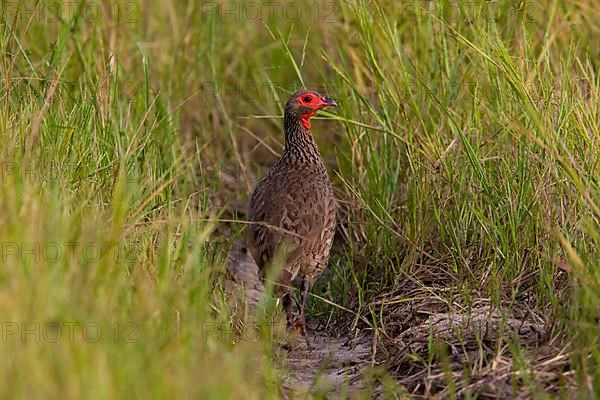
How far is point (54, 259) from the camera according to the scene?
414 cm

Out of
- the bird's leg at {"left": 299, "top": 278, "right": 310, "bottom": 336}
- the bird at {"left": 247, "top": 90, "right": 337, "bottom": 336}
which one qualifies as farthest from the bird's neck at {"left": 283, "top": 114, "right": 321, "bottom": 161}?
the bird's leg at {"left": 299, "top": 278, "right": 310, "bottom": 336}

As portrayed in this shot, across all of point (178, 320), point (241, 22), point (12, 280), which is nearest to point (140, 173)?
point (178, 320)

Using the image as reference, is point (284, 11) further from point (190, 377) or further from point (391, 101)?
point (190, 377)

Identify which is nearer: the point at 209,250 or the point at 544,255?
the point at 544,255

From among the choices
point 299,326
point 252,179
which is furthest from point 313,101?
point 252,179

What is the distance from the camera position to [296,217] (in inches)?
249

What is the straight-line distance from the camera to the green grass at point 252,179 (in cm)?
393

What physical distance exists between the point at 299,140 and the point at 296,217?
29.0 inches

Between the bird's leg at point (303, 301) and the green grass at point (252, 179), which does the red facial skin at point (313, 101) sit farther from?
the bird's leg at point (303, 301)

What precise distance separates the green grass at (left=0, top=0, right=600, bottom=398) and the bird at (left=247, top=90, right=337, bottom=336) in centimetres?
22

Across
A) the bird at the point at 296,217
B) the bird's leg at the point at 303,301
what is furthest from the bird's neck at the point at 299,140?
the bird's leg at the point at 303,301

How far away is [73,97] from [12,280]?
2.97 meters

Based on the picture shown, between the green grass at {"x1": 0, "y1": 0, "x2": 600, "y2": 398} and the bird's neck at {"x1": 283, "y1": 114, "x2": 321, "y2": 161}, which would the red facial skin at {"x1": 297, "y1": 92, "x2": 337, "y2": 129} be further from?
the green grass at {"x1": 0, "y1": 0, "x2": 600, "y2": 398}

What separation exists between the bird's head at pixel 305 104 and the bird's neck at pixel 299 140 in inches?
1.2
